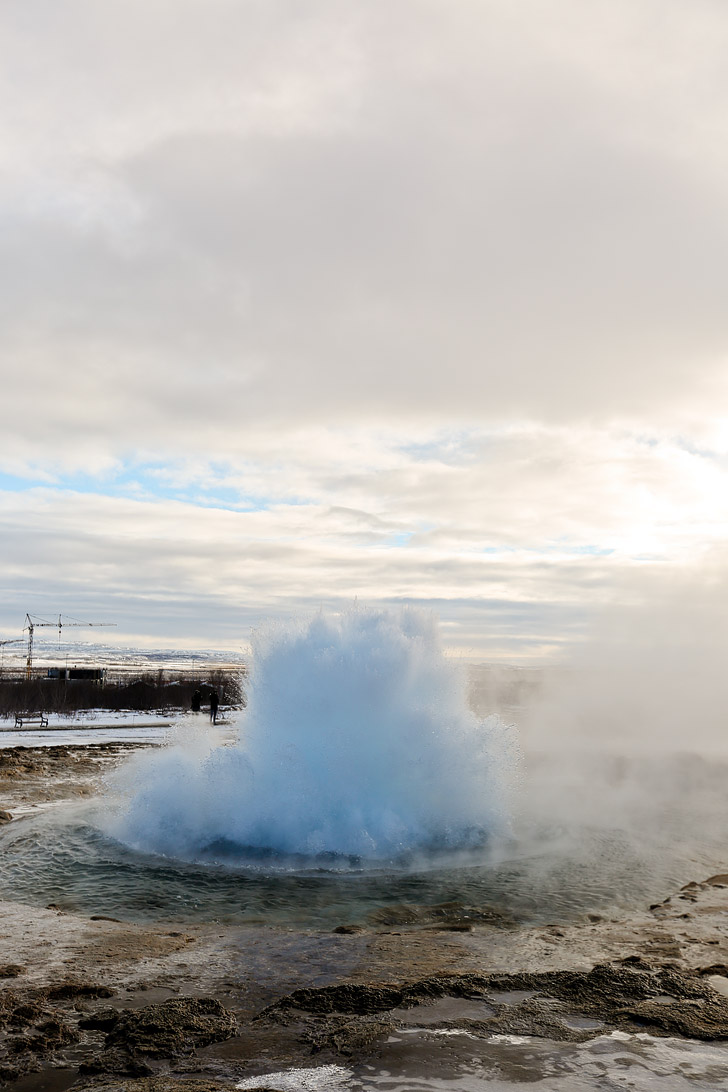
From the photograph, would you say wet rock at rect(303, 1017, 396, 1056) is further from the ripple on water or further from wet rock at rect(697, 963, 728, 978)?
the ripple on water

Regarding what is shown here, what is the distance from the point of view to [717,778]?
Result: 19203 mm

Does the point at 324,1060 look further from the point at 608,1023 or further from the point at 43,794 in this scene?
the point at 43,794

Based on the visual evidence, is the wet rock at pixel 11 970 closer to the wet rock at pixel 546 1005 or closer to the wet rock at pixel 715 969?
the wet rock at pixel 546 1005

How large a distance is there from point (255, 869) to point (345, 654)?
3.72 metres

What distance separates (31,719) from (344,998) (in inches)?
1459

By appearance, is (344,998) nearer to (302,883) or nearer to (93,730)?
(302,883)

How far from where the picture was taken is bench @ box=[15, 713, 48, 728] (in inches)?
1304

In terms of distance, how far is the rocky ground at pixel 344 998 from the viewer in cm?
444

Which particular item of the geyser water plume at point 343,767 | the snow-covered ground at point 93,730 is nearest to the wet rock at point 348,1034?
the geyser water plume at point 343,767

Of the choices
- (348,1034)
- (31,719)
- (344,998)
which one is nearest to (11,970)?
(344,998)

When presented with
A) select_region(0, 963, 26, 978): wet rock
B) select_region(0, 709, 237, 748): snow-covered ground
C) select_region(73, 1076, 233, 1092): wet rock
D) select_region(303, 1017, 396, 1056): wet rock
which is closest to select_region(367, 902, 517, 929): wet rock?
select_region(303, 1017, 396, 1056): wet rock

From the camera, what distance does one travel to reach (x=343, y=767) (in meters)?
12.1

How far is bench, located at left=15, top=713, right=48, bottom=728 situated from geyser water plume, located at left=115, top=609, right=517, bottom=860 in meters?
22.5

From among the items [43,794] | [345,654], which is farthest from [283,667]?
[43,794]
